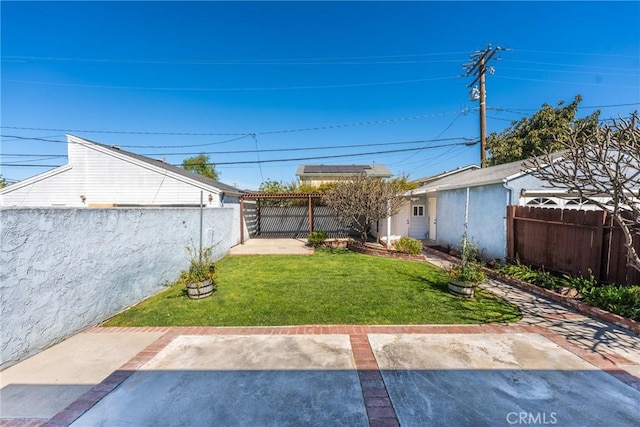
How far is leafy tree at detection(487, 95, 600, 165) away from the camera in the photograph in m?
17.0

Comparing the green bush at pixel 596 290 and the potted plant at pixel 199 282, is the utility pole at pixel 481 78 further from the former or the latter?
the potted plant at pixel 199 282

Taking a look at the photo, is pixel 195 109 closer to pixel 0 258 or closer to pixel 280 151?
pixel 280 151

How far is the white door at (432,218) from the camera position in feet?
45.2

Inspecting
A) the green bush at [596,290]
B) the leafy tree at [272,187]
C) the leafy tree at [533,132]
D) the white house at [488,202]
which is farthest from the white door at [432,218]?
the leafy tree at [272,187]

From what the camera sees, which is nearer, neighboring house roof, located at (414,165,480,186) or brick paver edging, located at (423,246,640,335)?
brick paver edging, located at (423,246,640,335)

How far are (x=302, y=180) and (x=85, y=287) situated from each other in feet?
81.4

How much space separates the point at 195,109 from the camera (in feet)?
54.7

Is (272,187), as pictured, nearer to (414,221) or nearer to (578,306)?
(414,221)

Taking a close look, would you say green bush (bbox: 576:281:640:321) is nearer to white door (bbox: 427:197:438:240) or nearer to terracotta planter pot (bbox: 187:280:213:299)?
terracotta planter pot (bbox: 187:280:213:299)

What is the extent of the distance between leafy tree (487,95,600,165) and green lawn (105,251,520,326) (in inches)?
594

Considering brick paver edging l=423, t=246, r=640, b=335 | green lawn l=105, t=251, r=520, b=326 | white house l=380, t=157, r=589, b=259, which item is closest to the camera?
brick paver edging l=423, t=246, r=640, b=335

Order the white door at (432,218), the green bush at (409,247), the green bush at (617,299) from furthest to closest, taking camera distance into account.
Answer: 1. the white door at (432,218)
2. the green bush at (409,247)
3. the green bush at (617,299)
